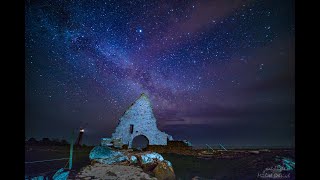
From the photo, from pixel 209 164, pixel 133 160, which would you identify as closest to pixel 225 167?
pixel 209 164

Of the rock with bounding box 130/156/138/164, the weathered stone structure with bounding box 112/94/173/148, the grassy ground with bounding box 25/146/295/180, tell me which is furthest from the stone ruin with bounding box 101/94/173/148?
the rock with bounding box 130/156/138/164

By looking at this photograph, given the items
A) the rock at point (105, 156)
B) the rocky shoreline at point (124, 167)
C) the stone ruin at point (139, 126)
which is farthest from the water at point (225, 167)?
the rock at point (105, 156)

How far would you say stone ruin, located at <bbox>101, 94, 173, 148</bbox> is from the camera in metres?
14.5

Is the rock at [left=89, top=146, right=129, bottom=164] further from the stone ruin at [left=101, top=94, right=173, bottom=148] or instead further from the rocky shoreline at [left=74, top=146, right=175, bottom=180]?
the stone ruin at [left=101, top=94, right=173, bottom=148]

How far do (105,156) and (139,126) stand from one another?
182 inches

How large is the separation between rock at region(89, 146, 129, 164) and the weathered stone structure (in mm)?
3793

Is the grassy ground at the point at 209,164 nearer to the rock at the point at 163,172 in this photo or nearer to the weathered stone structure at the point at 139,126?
the rock at the point at 163,172

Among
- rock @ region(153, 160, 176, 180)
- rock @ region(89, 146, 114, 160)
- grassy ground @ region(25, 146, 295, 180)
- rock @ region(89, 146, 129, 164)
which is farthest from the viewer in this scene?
rock @ region(89, 146, 114, 160)

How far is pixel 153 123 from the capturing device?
14930mm

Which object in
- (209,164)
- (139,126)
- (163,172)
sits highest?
(139,126)

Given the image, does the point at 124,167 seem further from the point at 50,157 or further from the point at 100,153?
the point at 50,157

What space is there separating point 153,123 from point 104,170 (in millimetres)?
6117

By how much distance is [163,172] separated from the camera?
973 centimetres
